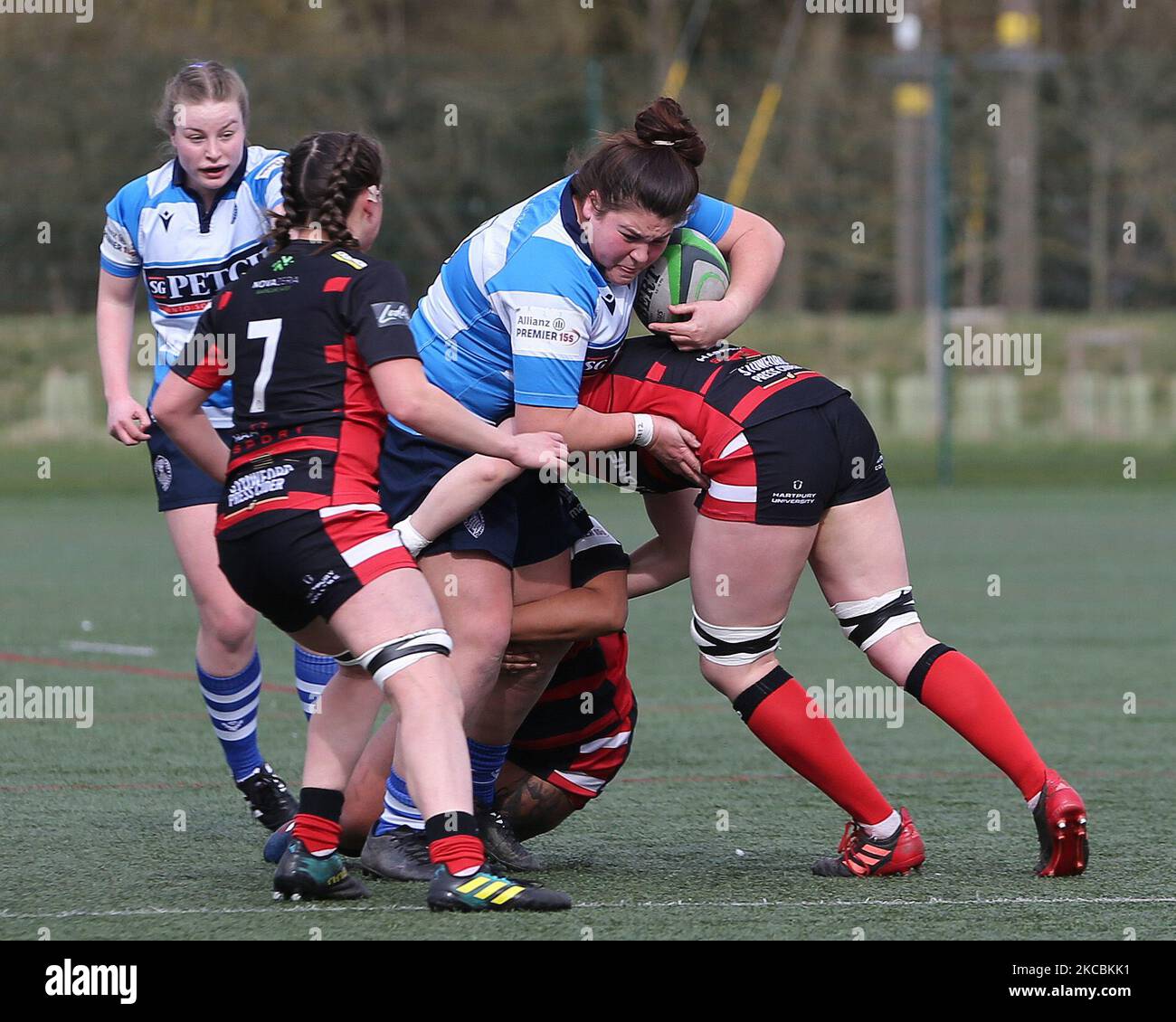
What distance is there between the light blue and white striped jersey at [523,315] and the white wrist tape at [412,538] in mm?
331

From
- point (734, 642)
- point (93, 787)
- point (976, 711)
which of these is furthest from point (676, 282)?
point (93, 787)

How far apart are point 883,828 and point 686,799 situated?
113cm

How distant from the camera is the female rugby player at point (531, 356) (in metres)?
4.19

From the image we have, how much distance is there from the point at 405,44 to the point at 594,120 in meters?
15.2

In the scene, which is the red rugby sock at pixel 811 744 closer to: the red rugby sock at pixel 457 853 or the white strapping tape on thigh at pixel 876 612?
the white strapping tape on thigh at pixel 876 612

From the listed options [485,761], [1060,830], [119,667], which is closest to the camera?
[1060,830]

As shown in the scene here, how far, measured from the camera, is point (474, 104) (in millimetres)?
19000

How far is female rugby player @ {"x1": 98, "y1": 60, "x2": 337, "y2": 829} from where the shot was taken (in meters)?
5.16

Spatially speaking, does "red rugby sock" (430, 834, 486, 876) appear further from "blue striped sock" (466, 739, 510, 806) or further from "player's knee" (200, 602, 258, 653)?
"player's knee" (200, 602, 258, 653)

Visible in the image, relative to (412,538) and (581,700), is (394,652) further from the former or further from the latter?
(581,700)

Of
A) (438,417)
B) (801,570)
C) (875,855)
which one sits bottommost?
(875,855)

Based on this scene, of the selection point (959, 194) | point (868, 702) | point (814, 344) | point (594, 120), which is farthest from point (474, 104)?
point (868, 702)

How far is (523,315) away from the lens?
164 inches
